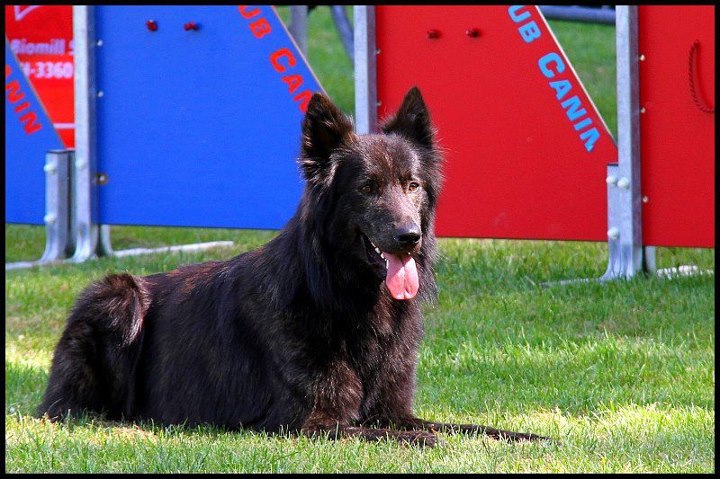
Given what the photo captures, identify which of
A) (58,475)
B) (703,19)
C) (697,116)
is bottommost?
(58,475)

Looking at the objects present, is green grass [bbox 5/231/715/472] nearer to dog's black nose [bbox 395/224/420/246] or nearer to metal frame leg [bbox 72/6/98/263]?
metal frame leg [bbox 72/6/98/263]

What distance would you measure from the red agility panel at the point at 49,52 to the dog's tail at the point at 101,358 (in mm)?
7275

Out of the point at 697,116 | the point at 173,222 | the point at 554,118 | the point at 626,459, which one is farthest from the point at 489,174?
the point at 626,459

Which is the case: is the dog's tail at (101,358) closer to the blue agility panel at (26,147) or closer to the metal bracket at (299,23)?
the blue agility panel at (26,147)

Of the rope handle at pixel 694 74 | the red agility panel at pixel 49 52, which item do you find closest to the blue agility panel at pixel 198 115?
the red agility panel at pixel 49 52

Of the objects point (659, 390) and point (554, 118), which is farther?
point (554, 118)

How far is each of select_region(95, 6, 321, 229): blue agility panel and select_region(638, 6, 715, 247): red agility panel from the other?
2817mm

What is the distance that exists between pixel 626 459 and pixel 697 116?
4.21m

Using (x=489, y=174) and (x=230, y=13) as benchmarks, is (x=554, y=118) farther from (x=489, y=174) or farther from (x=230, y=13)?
(x=230, y=13)

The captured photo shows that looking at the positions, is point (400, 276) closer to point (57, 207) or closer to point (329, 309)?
point (329, 309)

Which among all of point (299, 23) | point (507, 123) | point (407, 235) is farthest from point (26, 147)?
point (407, 235)

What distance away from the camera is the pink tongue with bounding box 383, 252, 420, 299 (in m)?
5.03

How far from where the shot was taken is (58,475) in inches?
178

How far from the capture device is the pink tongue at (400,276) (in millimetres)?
5031
